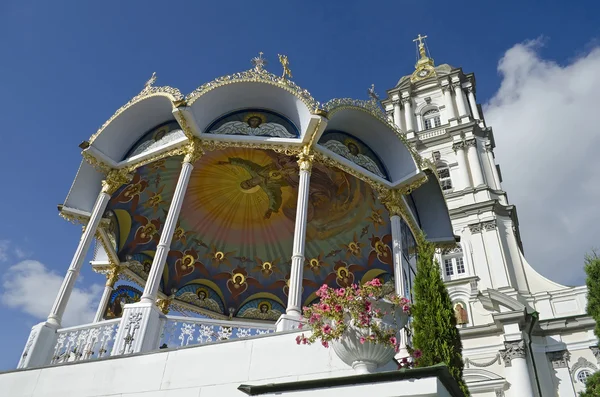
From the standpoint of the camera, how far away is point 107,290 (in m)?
16.2

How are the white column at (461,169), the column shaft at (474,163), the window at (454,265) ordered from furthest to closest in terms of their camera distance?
the white column at (461,169), the column shaft at (474,163), the window at (454,265)

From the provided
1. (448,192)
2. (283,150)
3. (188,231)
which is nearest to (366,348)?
(283,150)

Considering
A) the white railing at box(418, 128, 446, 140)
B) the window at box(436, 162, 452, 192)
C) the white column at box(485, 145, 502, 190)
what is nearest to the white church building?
the white column at box(485, 145, 502, 190)

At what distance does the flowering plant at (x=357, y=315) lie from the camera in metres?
6.21

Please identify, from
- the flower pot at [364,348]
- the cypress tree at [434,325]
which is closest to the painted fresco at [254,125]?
the cypress tree at [434,325]

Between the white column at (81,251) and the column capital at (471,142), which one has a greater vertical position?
the column capital at (471,142)

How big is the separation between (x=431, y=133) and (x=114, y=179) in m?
28.0

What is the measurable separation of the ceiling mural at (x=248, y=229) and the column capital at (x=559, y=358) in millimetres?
10957

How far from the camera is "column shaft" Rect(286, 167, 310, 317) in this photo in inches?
365

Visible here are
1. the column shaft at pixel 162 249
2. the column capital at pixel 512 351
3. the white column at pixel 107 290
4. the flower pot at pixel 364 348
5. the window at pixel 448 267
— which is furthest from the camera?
the window at pixel 448 267

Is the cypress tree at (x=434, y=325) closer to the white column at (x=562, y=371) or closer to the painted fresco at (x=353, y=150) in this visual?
the painted fresco at (x=353, y=150)

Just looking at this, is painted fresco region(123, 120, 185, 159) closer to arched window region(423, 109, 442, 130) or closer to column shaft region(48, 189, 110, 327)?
column shaft region(48, 189, 110, 327)

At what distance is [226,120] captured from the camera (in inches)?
501

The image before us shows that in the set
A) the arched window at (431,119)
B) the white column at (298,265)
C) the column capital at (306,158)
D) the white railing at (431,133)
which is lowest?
the white column at (298,265)
